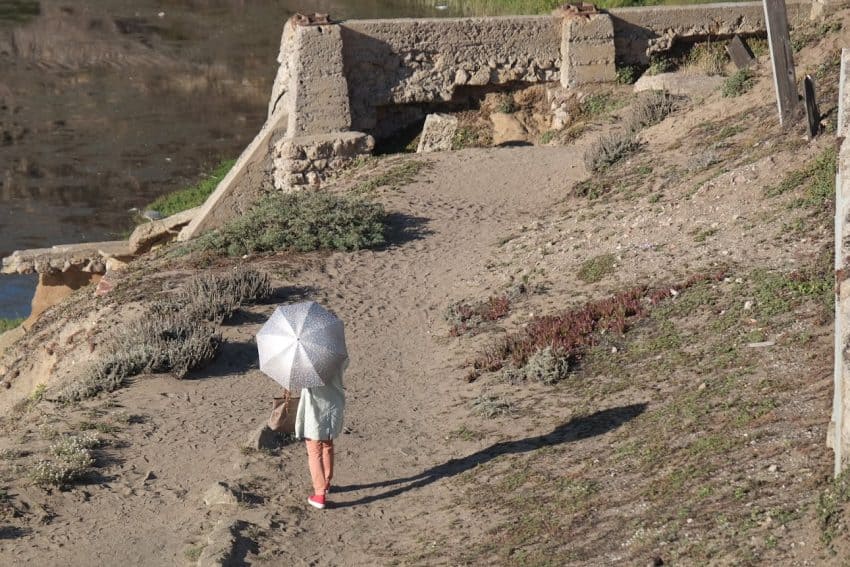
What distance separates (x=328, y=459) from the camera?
9250 millimetres

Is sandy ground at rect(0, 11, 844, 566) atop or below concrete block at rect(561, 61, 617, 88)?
below

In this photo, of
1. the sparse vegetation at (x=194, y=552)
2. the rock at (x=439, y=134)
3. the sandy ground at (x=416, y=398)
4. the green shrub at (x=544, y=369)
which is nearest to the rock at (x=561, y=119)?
the rock at (x=439, y=134)

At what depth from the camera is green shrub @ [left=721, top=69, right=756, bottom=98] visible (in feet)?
56.3

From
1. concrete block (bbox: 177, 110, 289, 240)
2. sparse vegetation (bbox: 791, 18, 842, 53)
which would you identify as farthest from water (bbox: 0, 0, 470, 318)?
sparse vegetation (bbox: 791, 18, 842, 53)

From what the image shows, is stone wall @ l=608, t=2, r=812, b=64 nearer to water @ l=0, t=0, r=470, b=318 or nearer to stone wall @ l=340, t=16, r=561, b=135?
stone wall @ l=340, t=16, r=561, b=135

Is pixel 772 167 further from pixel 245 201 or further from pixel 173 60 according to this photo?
pixel 173 60

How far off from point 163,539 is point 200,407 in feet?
7.94

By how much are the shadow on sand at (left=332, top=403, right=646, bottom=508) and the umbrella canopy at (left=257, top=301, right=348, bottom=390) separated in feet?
4.02

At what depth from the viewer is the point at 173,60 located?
35406mm

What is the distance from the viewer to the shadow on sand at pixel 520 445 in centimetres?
Result: 966

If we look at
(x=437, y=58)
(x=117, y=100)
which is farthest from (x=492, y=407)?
(x=117, y=100)

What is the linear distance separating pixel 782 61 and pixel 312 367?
325 inches

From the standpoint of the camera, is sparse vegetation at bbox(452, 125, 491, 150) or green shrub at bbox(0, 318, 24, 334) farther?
sparse vegetation at bbox(452, 125, 491, 150)

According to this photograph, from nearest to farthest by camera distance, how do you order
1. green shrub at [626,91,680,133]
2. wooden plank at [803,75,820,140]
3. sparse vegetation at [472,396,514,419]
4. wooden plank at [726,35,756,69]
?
sparse vegetation at [472,396,514,419] → wooden plank at [803,75,820,140] → green shrub at [626,91,680,133] → wooden plank at [726,35,756,69]
